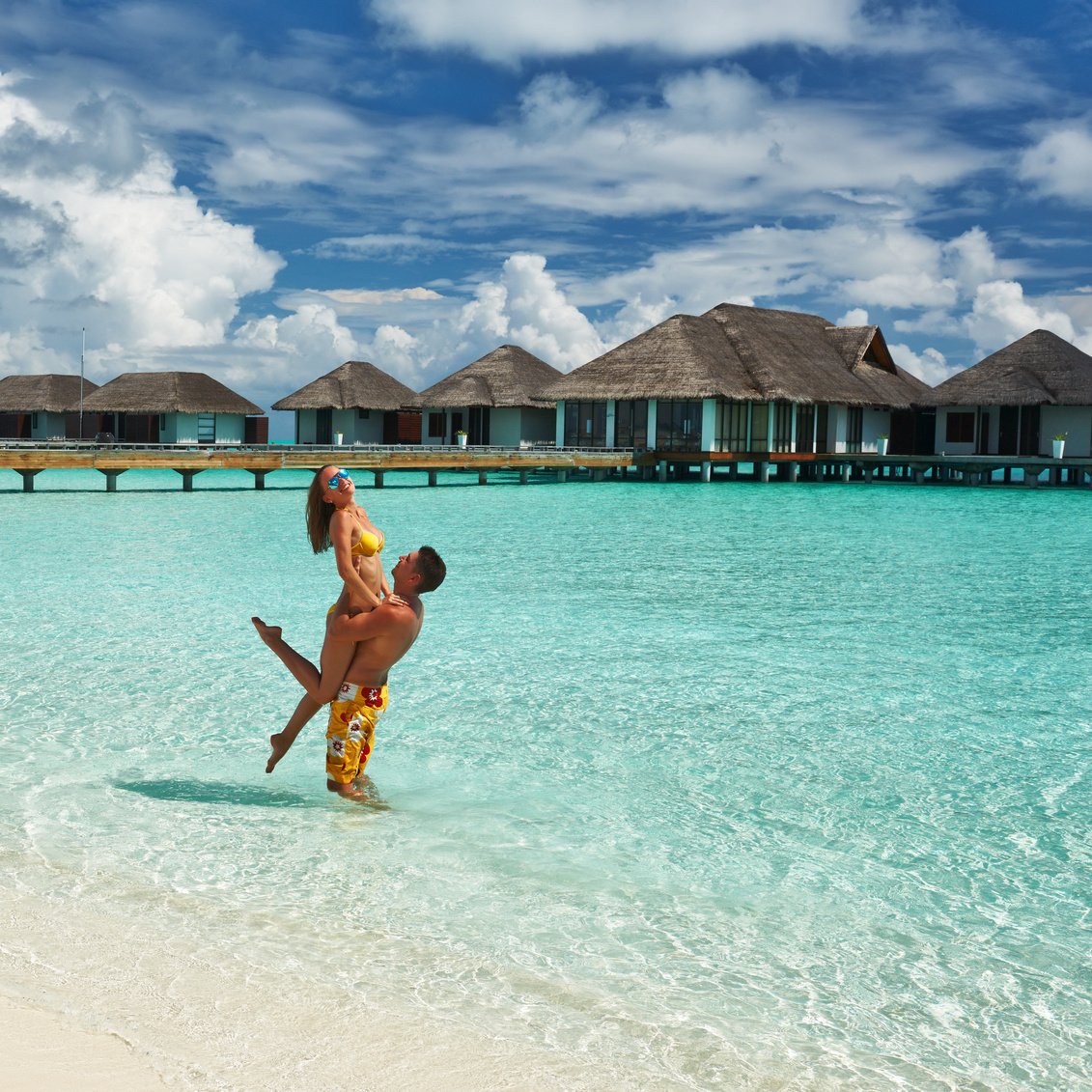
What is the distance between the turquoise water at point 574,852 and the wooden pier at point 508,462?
1877cm

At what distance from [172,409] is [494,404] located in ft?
47.4

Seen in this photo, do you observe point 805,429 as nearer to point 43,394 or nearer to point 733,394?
point 733,394

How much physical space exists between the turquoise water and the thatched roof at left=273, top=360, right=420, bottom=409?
37.7m

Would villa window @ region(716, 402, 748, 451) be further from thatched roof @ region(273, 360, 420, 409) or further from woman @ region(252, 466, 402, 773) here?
woman @ region(252, 466, 402, 773)

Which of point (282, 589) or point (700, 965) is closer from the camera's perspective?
point (700, 965)

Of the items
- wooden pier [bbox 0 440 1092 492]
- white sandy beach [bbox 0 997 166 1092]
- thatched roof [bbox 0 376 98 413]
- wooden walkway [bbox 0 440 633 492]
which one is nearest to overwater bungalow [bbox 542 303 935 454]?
wooden pier [bbox 0 440 1092 492]

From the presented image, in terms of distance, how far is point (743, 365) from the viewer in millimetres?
39406

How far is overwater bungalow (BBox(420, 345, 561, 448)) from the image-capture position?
45.3 meters

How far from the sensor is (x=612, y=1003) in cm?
372

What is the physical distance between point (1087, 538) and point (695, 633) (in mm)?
13964

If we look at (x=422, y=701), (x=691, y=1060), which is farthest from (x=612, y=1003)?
(x=422, y=701)

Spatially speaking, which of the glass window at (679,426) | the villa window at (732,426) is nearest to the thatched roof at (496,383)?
the glass window at (679,426)

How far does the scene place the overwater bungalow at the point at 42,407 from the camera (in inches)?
2158

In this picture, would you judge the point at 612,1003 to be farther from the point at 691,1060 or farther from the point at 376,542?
the point at 376,542
